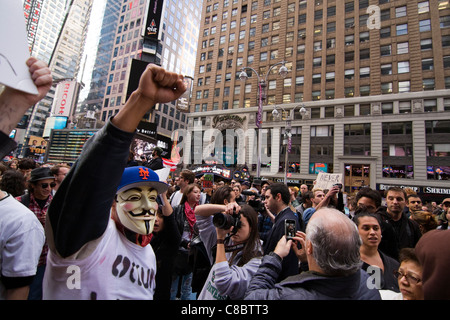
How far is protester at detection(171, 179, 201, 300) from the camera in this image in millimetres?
3836

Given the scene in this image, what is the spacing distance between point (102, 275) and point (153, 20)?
32.2 m

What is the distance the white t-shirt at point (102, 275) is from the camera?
124 cm

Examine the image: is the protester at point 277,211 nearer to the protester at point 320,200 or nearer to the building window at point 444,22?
the protester at point 320,200

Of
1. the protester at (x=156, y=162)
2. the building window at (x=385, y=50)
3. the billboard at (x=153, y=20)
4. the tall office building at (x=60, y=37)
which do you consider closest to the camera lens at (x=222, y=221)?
the protester at (x=156, y=162)

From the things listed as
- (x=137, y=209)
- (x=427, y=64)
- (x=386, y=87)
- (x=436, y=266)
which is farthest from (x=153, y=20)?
(x=427, y=64)

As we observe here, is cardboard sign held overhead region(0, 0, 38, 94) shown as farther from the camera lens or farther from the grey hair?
the grey hair

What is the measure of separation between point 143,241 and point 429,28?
3960cm

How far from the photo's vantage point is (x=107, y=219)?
45.6 inches

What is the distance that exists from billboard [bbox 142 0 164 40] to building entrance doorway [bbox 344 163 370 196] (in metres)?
29.1

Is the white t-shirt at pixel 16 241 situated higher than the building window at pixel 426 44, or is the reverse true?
the building window at pixel 426 44

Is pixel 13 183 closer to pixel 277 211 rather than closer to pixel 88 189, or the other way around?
pixel 88 189

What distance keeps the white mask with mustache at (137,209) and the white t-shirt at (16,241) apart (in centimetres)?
81
